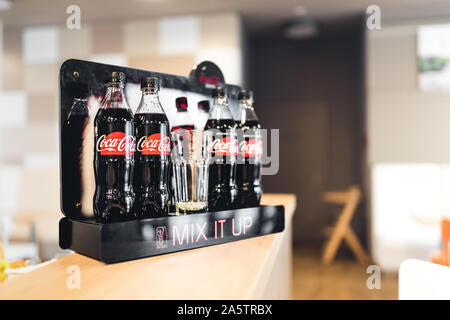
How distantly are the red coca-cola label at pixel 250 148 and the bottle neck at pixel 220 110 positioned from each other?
0.08 metres

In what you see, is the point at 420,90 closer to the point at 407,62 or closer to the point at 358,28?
the point at 407,62

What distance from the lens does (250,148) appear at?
96 cm

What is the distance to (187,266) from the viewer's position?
0.65 metres

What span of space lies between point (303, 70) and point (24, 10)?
11.0 ft

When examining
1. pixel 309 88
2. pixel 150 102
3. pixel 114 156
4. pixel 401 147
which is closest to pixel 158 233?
pixel 114 156

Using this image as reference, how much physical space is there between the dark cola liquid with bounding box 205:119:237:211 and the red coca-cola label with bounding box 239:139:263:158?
0.05 metres

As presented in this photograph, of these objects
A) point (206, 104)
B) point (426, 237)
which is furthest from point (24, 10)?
point (426, 237)

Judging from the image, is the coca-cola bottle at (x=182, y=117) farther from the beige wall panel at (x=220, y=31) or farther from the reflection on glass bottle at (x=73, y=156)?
the beige wall panel at (x=220, y=31)

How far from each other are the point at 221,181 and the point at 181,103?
20cm

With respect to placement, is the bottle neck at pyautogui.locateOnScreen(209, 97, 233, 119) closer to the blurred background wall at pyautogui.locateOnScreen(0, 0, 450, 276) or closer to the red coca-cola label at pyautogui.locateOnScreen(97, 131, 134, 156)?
the red coca-cola label at pyautogui.locateOnScreen(97, 131, 134, 156)

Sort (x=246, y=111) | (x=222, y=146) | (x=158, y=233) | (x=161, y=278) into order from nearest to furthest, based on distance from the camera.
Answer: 1. (x=161, y=278)
2. (x=158, y=233)
3. (x=222, y=146)
4. (x=246, y=111)

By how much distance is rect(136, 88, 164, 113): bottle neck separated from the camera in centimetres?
80

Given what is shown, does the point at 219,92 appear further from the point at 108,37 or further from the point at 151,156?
the point at 108,37

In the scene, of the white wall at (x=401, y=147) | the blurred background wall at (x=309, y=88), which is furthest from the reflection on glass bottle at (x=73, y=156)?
the white wall at (x=401, y=147)
